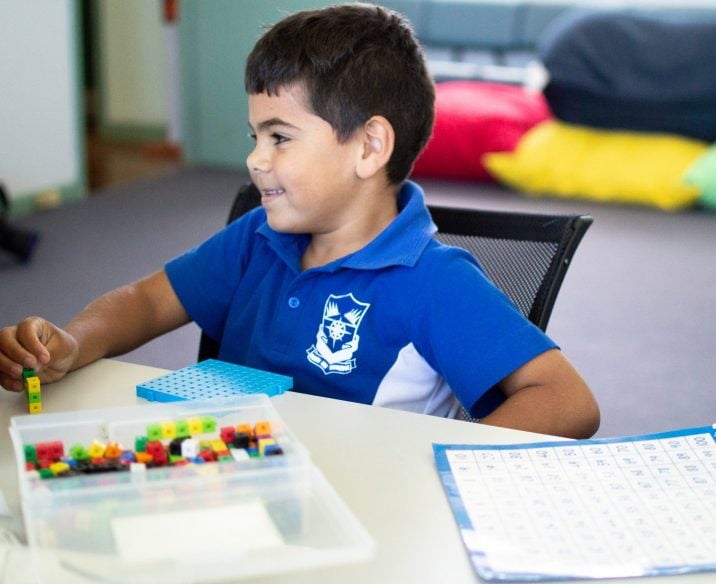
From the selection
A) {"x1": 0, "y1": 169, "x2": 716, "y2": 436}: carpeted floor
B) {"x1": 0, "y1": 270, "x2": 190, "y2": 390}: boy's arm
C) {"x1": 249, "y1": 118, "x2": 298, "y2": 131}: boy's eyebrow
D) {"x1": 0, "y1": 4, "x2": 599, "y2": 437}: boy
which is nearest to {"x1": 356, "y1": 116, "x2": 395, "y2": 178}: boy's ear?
{"x1": 0, "y1": 4, "x2": 599, "y2": 437}: boy

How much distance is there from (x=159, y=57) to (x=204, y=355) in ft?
13.8

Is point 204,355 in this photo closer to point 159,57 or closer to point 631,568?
point 631,568

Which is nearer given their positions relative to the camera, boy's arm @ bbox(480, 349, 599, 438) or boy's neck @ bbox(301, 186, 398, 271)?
boy's arm @ bbox(480, 349, 599, 438)

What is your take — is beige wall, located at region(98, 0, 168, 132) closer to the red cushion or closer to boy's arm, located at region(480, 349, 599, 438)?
the red cushion

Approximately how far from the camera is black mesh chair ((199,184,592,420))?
49.9 inches

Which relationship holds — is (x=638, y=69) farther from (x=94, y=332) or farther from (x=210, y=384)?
(x=210, y=384)

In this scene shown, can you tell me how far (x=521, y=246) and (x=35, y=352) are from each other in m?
0.61

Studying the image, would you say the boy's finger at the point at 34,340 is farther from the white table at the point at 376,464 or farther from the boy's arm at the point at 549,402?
the boy's arm at the point at 549,402

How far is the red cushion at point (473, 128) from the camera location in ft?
14.3

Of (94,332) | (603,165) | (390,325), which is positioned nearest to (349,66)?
(390,325)

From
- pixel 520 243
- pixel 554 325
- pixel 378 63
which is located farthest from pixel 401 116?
pixel 554 325

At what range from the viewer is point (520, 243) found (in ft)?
4.34

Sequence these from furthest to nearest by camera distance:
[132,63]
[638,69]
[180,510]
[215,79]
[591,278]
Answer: [132,63]
[215,79]
[638,69]
[591,278]
[180,510]

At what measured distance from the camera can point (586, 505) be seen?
780 mm
